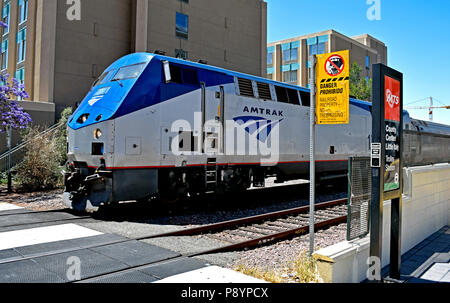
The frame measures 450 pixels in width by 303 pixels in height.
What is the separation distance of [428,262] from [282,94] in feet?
23.1

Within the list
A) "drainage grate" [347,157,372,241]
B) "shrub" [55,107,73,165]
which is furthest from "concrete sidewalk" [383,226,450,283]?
"shrub" [55,107,73,165]

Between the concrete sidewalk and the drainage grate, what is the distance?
85cm

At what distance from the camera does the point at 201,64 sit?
9664mm

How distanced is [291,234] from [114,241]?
3.50 meters

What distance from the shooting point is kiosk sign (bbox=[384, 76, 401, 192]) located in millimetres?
4797

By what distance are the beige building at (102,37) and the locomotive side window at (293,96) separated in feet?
49.6

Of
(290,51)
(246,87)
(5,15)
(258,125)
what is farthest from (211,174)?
(290,51)

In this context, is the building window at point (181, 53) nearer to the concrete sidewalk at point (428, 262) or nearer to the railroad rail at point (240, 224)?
the railroad rail at point (240, 224)

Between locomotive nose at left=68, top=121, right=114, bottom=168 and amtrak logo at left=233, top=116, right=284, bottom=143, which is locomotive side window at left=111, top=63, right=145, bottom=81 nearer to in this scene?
locomotive nose at left=68, top=121, right=114, bottom=168

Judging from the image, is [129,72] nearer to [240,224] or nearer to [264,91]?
[264,91]

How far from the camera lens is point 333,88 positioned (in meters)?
5.02

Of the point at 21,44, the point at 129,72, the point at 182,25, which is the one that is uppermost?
the point at 182,25

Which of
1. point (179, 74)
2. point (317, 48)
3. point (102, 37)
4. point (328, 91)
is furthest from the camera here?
point (317, 48)

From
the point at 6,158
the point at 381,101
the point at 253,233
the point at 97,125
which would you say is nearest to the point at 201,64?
the point at 97,125
